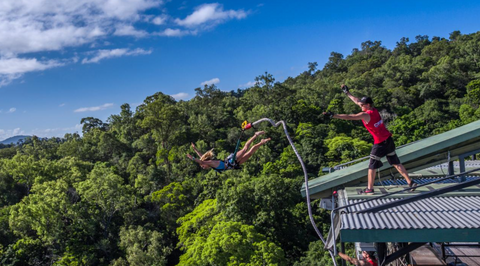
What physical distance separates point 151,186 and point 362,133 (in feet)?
69.1

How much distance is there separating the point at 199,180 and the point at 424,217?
24178 millimetres

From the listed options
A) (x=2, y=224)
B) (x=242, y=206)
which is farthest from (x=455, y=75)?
(x=2, y=224)

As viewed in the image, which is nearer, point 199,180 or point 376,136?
point 376,136

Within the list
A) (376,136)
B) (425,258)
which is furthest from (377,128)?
(425,258)

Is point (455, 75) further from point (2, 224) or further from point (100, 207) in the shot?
point (2, 224)

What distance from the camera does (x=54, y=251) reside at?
66.6ft

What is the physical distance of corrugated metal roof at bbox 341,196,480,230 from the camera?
3.86 m

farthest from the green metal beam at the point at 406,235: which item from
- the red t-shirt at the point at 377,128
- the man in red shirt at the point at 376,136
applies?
the red t-shirt at the point at 377,128

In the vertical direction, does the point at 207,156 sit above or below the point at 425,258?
above

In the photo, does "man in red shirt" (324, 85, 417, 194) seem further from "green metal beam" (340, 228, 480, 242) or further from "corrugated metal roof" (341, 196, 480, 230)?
"green metal beam" (340, 228, 480, 242)

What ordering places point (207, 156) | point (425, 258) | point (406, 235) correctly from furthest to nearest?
point (207, 156)
point (425, 258)
point (406, 235)

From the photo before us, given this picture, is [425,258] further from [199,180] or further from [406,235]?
[199,180]

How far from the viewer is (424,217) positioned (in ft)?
13.7

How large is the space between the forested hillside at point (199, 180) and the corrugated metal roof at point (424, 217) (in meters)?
10.9
